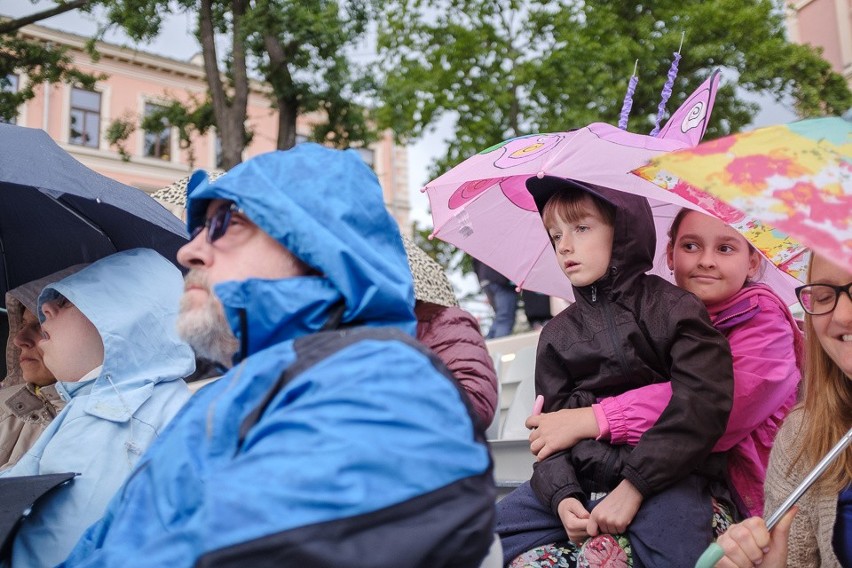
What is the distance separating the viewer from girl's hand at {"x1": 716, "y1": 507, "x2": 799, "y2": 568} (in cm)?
203

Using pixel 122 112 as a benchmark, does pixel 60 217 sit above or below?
below

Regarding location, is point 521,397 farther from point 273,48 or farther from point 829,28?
point 829,28

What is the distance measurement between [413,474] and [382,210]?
64 centimetres

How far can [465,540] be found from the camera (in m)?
1.43

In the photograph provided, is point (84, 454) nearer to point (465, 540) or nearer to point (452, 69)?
point (465, 540)

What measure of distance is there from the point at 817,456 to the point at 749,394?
38cm

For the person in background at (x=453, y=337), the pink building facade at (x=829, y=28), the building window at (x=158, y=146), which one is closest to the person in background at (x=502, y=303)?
the person in background at (x=453, y=337)

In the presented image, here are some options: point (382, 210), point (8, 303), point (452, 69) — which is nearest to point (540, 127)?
point (452, 69)

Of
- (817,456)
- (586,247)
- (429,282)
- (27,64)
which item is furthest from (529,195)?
(27,64)

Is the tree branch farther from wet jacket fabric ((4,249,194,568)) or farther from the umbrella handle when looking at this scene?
the umbrella handle

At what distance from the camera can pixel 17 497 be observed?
Result: 210 cm

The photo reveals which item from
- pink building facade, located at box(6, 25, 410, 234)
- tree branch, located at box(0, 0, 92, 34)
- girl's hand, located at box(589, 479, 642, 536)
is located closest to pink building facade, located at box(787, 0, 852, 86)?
pink building facade, located at box(6, 25, 410, 234)

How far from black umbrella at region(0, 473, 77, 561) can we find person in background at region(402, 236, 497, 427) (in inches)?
65.7

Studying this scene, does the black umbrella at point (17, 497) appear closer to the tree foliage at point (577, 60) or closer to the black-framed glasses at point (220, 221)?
the black-framed glasses at point (220, 221)
